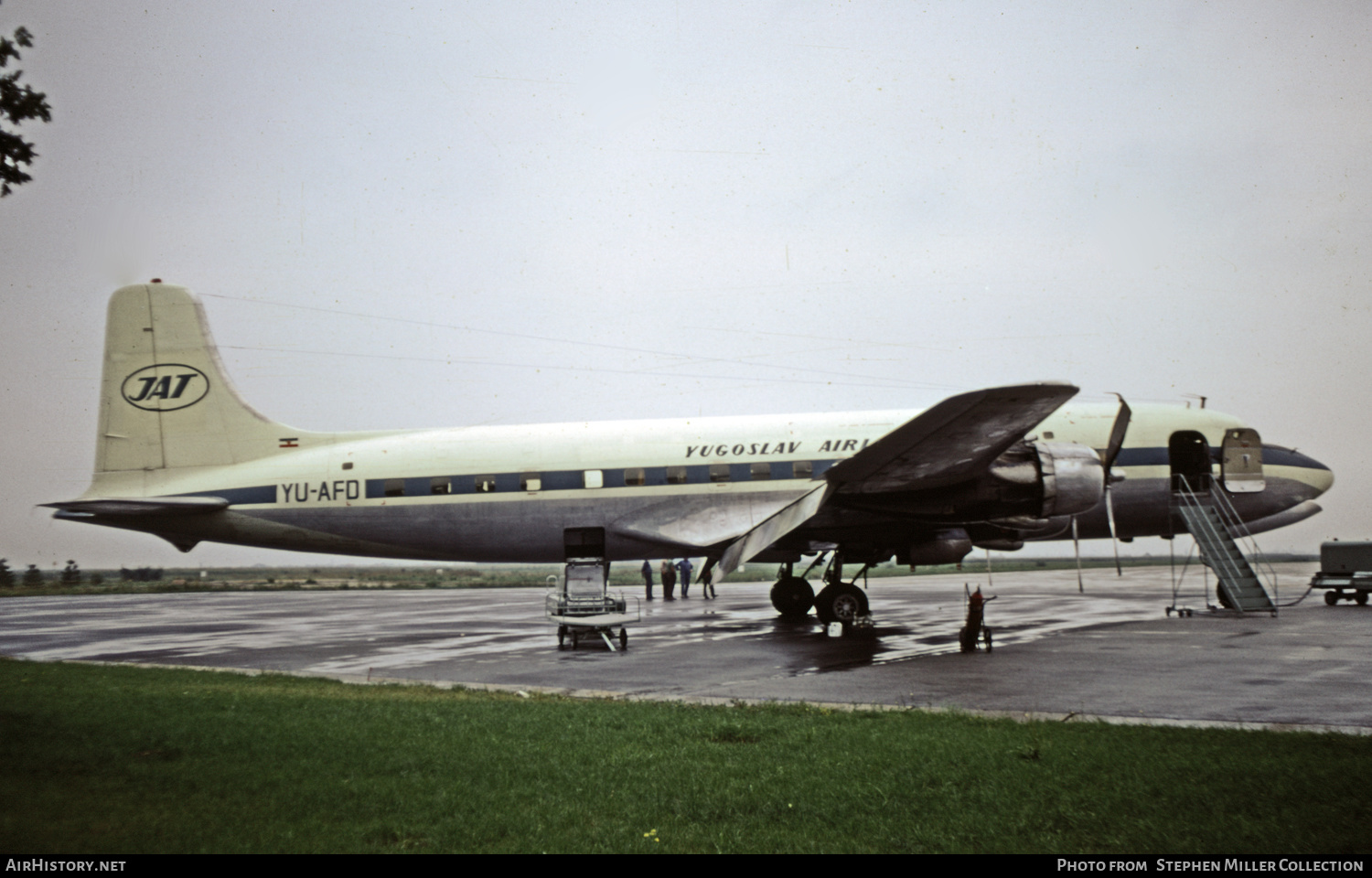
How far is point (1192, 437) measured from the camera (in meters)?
20.8

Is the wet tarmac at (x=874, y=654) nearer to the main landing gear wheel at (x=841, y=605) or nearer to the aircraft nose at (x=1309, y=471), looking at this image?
the main landing gear wheel at (x=841, y=605)

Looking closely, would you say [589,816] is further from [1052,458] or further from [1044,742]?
[1052,458]

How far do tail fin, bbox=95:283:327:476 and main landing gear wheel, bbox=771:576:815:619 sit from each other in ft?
42.7

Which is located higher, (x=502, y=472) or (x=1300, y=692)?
(x=502, y=472)

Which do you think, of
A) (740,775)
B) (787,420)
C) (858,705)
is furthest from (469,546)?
A: (740,775)

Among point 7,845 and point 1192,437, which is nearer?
point 7,845

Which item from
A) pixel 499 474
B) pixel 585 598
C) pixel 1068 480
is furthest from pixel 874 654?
pixel 499 474

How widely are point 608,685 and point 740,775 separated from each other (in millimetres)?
5340

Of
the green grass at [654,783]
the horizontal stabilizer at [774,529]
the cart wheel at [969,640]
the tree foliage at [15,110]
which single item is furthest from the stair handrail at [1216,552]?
the tree foliage at [15,110]

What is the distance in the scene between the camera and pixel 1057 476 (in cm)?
1609

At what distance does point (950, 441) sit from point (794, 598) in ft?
25.3

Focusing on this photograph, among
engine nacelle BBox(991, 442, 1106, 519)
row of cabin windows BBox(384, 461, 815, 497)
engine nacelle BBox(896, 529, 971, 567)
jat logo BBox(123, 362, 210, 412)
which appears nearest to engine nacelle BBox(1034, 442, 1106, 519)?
engine nacelle BBox(991, 442, 1106, 519)

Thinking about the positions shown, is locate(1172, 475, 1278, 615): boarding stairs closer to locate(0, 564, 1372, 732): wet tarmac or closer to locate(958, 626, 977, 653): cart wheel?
locate(0, 564, 1372, 732): wet tarmac

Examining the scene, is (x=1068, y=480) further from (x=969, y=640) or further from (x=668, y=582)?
(x=668, y=582)
